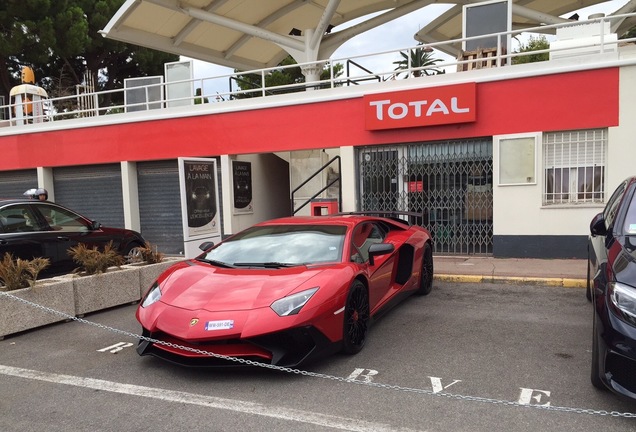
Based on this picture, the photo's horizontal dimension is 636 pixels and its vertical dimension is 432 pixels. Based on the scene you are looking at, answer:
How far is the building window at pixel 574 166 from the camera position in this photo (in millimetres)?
9383

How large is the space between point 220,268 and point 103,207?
11.1 m

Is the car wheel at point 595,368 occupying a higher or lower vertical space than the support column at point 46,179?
lower

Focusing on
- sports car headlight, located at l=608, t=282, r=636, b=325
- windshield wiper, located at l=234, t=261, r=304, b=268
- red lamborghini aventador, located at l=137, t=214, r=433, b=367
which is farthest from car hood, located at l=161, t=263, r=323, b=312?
sports car headlight, located at l=608, t=282, r=636, b=325

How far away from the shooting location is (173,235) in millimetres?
13773

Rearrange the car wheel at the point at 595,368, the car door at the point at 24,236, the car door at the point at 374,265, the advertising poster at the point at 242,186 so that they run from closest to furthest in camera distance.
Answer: the car wheel at the point at 595,368
the car door at the point at 374,265
the car door at the point at 24,236
the advertising poster at the point at 242,186

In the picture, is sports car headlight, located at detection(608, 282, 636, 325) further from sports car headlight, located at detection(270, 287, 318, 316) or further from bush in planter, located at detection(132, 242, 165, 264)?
bush in planter, located at detection(132, 242, 165, 264)

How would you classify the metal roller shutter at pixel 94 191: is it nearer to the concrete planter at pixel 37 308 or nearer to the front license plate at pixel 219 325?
the concrete planter at pixel 37 308

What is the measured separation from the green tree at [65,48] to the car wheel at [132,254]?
1293cm

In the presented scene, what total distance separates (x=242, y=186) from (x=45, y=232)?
20.1ft

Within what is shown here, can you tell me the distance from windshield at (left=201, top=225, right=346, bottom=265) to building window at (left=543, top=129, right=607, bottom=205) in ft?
20.1

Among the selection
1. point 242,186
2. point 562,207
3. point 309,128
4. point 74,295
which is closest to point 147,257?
point 74,295

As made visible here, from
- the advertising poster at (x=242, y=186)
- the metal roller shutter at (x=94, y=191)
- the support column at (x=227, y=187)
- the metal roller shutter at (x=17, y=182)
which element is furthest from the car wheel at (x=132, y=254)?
the metal roller shutter at (x=17, y=182)

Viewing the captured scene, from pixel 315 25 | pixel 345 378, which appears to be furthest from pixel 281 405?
pixel 315 25

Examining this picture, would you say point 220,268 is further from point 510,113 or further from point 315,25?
point 315,25
